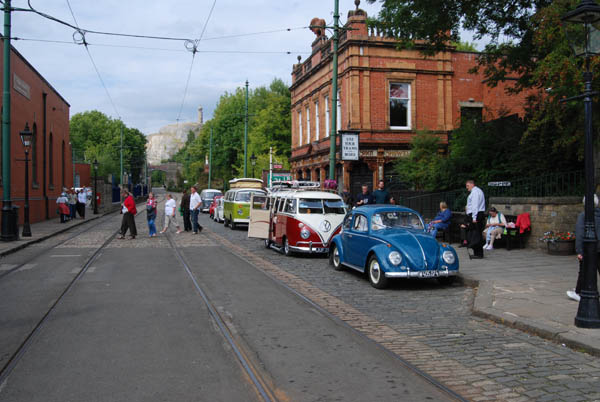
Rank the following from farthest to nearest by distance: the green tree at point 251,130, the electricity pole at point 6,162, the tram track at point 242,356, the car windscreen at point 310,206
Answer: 1. the green tree at point 251,130
2. the electricity pole at point 6,162
3. the car windscreen at point 310,206
4. the tram track at point 242,356

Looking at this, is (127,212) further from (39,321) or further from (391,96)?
(391,96)

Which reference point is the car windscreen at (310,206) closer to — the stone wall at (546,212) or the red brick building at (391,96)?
the stone wall at (546,212)

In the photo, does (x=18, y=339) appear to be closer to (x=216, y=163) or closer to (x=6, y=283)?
(x=6, y=283)

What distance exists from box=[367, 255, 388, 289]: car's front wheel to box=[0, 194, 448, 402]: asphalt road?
169 cm

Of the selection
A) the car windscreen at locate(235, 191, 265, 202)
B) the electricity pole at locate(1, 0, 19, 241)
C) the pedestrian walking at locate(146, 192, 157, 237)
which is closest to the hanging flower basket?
the pedestrian walking at locate(146, 192, 157, 237)

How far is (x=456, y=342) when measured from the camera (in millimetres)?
6105

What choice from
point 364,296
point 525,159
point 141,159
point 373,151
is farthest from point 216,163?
point 364,296

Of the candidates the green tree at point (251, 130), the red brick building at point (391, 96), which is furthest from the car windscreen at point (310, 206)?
the green tree at point (251, 130)

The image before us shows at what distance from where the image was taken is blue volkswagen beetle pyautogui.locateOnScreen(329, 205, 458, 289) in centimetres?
932

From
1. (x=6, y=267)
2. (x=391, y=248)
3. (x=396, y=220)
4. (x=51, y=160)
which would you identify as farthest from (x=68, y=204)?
(x=391, y=248)

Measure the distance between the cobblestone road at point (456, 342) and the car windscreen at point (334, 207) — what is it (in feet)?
12.8

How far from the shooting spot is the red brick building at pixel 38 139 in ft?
81.3

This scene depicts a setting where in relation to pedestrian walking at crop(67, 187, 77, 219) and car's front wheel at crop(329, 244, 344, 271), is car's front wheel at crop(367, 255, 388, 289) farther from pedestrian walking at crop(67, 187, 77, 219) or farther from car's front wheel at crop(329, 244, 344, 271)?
pedestrian walking at crop(67, 187, 77, 219)

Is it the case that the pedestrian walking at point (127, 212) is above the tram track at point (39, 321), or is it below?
above
